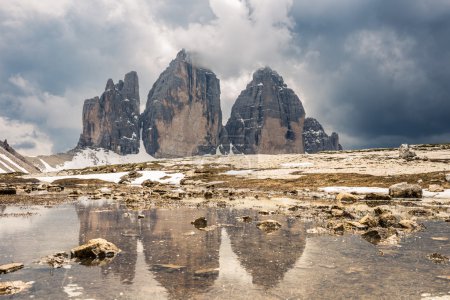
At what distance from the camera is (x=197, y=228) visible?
797 inches

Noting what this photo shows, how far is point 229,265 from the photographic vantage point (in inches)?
487

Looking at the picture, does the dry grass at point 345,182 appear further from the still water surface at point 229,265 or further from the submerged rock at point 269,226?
the submerged rock at point 269,226

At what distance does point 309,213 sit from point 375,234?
937 cm

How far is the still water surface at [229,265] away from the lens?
958 centimetres

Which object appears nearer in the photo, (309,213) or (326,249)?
(326,249)

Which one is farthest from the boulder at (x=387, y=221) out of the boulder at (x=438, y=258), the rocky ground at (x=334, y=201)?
the boulder at (x=438, y=258)

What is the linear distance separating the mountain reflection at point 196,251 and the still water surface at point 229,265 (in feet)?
0.11

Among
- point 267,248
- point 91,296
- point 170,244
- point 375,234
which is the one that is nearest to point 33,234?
point 170,244

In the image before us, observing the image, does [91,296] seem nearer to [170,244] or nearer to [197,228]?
[170,244]

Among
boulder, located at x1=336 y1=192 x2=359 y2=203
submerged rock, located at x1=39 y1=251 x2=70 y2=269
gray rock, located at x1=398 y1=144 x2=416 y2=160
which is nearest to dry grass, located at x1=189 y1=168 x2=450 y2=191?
boulder, located at x1=336 y1=192 x2=359 y2=203

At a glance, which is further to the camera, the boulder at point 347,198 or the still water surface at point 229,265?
the boulder at point 347,198

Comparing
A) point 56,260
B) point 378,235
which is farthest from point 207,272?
point 378,235

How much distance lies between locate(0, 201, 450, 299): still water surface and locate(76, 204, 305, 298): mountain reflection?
0.11ft

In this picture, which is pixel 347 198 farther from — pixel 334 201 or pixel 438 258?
pixel 438 258
